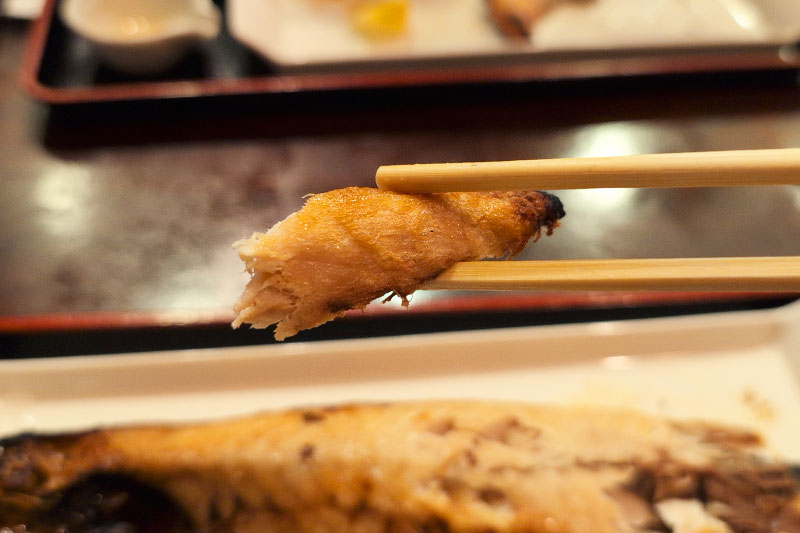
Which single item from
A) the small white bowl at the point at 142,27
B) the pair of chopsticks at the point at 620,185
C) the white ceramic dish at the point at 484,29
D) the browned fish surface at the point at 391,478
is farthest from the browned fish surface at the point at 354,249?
the small white bowl at the point at 142,27

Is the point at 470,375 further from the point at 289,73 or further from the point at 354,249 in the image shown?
the point at 289,73

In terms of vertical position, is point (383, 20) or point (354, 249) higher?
point (383, 20)

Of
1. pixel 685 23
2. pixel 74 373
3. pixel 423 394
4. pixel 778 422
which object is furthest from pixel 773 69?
pixel 74 373

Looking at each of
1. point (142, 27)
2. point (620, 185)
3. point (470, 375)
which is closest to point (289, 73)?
point (142, 27)

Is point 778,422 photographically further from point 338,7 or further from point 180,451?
point 338,7

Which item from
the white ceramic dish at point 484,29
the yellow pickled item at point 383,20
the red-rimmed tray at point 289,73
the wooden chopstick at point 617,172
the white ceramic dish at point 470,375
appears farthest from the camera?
the yellow pickled item at point 383,20

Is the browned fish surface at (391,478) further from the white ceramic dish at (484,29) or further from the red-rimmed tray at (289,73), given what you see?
the white ceramic dish at (484,29)
